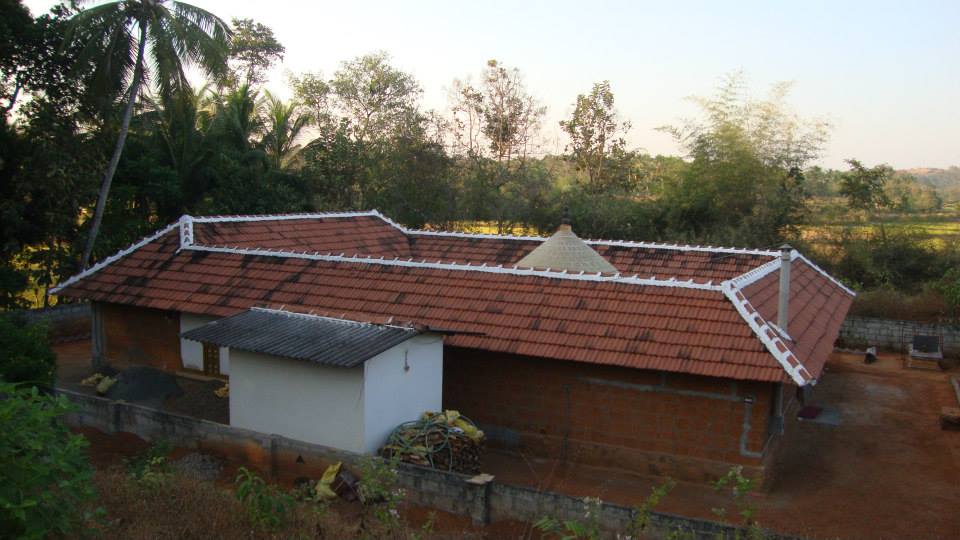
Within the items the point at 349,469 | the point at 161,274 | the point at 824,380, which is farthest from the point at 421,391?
the point at 824,380

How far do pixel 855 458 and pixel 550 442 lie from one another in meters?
4.98

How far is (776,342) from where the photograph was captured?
10.5 m

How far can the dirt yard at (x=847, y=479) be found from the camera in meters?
9.61

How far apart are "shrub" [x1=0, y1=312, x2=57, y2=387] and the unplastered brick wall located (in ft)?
60.0

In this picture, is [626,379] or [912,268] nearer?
[626,379]

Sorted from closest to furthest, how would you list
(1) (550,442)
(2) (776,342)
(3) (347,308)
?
→ (2) (776,342)
(1) (550,442)
(3) (347,308)

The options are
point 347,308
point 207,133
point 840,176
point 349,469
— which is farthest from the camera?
point 840,176

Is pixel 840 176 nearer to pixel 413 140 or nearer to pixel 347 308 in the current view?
pixel 413 140

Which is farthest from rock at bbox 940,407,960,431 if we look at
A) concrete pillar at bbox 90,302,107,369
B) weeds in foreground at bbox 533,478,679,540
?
concrete pillar at bbox 90,302,107,369

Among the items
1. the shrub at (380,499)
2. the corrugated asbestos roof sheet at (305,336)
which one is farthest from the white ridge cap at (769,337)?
the shrub at (380,499)

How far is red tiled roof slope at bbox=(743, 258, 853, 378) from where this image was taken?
11453 mm

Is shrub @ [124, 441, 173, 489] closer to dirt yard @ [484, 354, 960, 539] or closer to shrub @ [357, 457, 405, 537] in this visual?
shrub @ [357, 457, 405, 537]

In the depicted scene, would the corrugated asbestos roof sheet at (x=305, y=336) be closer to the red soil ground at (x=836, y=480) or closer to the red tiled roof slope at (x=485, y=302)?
the red tiled roof slope at (x=485, y=302)

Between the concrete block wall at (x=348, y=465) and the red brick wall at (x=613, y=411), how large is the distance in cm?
304
